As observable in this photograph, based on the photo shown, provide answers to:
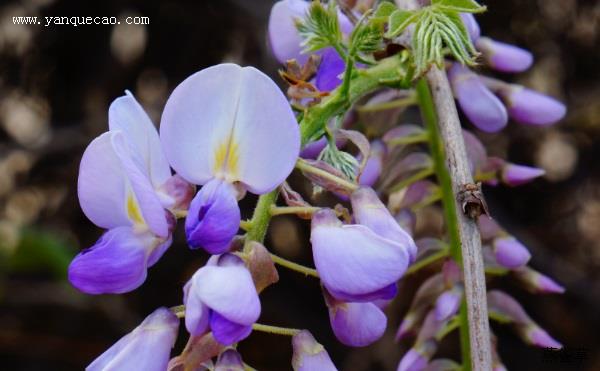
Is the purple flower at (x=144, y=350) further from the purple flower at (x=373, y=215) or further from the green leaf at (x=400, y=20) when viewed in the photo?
the green leaf at (x=400, y=20)

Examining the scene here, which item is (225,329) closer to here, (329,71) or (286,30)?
(329,71)

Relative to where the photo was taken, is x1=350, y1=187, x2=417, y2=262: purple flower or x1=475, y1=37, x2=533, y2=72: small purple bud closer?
x1=350, y1=187, x2=417, y2=262: purple flower

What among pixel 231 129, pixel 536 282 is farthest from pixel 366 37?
pixel 536 282

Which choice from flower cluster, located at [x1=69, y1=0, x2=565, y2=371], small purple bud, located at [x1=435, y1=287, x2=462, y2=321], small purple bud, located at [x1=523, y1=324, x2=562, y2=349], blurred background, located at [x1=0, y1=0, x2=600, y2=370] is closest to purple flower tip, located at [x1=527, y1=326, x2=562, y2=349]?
small purple bud, located at [x1=523, y1=324, x2=562, y2=349]

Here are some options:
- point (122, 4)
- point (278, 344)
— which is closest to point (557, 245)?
point (278, 344)

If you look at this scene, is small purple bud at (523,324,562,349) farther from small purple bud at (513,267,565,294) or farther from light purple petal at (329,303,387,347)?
light purple petal at (329,303,387,347)

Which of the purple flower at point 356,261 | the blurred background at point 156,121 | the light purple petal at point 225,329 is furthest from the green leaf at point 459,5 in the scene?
the blurred background at point 156,121
